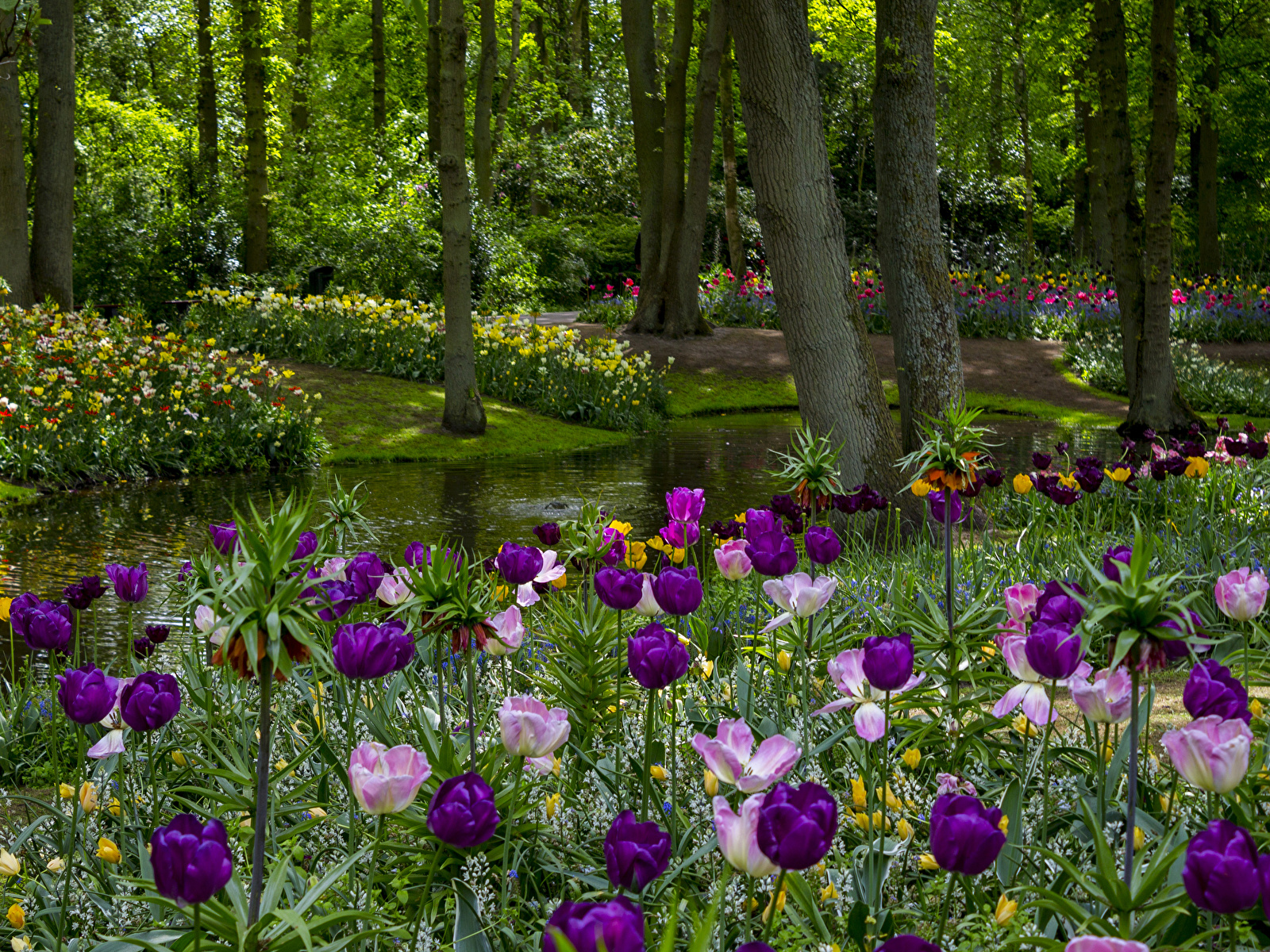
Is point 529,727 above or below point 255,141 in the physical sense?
below

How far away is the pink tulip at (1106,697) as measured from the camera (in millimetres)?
1979

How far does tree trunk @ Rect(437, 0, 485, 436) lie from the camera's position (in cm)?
1215

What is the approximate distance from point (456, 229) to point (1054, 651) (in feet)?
37.9

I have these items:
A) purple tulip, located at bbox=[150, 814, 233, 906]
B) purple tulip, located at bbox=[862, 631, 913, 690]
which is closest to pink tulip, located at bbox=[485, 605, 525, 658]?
purple tulip, located at bbox=[862, 631, 913, 690]

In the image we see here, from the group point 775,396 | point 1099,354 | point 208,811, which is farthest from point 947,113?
point 208,811

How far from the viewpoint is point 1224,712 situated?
5.79 feet

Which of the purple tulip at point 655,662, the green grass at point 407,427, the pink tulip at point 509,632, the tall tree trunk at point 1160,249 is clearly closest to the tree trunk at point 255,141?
the green grass at point 407,427

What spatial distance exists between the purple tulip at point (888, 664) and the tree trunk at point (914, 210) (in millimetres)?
5760

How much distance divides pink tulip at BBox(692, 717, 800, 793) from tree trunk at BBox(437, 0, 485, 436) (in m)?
11.0

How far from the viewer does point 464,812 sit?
1.51 metres

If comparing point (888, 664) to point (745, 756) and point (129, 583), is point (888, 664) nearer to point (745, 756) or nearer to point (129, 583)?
point (745, 756)

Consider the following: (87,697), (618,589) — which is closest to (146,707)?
(87,697)

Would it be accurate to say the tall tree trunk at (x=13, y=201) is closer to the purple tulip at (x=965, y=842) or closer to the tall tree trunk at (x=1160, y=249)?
the tall tree trunk at (x=1160, y=249)

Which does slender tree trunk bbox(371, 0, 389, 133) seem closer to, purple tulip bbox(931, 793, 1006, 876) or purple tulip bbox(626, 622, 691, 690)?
purple tulip bbox(626, 622, 691, 690)
